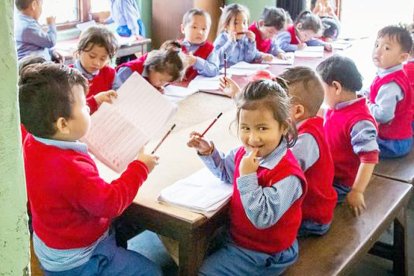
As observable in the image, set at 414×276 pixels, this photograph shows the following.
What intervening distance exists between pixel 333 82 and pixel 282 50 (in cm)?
210

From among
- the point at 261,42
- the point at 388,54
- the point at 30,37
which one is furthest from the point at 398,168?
the point at 30,37

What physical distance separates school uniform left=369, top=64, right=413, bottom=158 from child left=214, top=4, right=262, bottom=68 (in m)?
1.26

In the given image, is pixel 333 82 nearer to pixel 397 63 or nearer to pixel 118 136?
pixel 397 63

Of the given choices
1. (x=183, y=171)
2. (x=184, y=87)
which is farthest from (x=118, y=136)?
(x=184, y=87)

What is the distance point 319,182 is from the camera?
179cm

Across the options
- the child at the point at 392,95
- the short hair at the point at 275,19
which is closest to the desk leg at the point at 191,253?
the child at the point at 392,95

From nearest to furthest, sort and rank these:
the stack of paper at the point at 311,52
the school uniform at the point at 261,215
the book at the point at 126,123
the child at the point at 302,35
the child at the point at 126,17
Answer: the school uniform at the point at 261,215, the book at the point at 126,123, the stack of paper at the point at 311,52, the child at the point at 302,35, the child at the point at 126,17

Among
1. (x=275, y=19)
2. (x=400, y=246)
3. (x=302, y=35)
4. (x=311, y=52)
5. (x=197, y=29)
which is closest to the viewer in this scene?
(x=400, y=246)

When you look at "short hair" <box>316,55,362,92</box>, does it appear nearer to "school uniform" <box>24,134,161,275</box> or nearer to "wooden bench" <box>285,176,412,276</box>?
"wooden bench" <box>285,176,412,276</box>

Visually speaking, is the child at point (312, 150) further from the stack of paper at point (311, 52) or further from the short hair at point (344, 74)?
the stack of paper at point (311, 52)

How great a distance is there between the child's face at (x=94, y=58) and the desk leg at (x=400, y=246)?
4.80 feet

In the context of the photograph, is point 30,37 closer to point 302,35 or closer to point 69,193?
point 302,35

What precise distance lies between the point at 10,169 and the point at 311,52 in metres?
3.57

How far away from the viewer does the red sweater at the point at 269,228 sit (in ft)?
5.10
